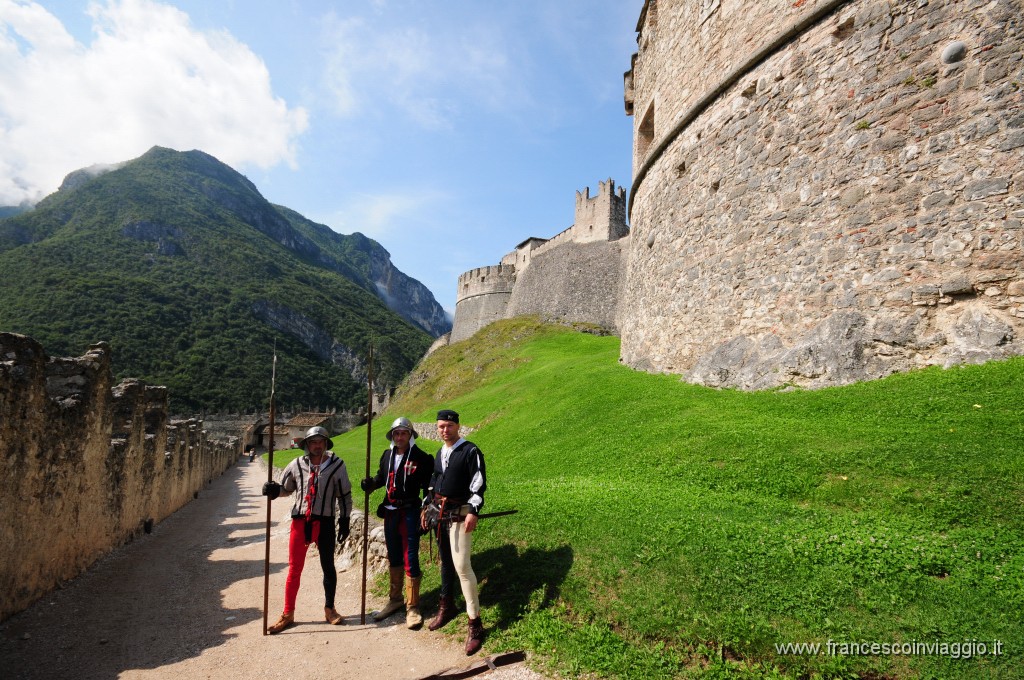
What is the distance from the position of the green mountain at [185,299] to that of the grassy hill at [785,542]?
36.6m

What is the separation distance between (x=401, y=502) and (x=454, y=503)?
0.76 metres

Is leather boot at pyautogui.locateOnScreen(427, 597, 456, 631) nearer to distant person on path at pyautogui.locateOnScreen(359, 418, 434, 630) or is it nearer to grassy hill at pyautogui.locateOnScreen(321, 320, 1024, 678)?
grassy hill at pyautogui.locateOnScreen(321, 320, 1024, 678)

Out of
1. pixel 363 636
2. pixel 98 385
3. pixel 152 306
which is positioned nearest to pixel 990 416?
pixel 363 636

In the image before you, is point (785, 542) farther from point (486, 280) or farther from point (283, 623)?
point (486, 280)

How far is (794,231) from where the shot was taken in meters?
8.48

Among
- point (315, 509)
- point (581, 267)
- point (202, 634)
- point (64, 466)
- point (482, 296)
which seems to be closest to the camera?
point (202, 634)

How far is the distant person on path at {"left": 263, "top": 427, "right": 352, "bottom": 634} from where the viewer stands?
4988mm

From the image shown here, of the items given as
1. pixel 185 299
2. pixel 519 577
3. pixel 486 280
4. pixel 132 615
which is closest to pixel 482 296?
pixel 486 280

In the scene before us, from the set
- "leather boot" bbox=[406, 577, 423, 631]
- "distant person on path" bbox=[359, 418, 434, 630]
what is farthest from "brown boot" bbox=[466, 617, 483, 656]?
"distant person on path" bbox=[359, 418, 434, 630]

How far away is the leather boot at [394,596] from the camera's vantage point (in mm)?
5052

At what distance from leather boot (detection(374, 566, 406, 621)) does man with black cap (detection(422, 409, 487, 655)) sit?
61 cm

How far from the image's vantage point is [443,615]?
464cm

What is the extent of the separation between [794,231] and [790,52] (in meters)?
3.37

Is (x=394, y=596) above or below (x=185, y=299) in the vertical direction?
below
